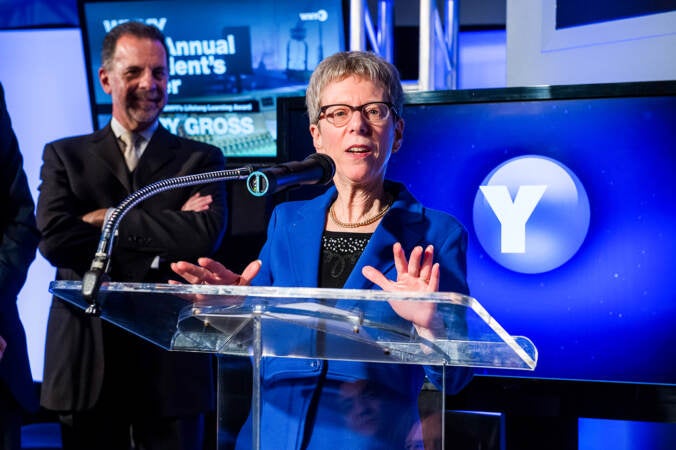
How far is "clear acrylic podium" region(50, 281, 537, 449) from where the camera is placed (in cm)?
144

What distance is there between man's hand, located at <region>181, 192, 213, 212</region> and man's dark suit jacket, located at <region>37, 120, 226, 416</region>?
0.09 ft

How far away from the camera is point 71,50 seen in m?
5.86

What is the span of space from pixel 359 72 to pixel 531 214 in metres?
1.33

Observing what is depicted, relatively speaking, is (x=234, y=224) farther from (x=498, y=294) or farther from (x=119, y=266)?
(x=498, y=294)

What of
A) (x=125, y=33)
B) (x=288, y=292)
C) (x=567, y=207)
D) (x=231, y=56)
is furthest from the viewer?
(x=231, y=56)

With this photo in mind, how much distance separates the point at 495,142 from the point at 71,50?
11.6ft

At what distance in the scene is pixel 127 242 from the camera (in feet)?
11.1

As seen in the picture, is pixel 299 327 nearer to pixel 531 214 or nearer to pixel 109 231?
pixel 109 231

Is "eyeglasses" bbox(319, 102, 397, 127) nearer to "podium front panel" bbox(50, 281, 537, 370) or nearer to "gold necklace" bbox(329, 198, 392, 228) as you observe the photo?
"gold necklace" bbox(329, 198, 392, 228)

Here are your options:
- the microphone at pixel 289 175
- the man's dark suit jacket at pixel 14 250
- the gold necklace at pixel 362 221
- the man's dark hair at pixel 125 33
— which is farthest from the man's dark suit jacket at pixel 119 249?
the microphone at pixel 289 175

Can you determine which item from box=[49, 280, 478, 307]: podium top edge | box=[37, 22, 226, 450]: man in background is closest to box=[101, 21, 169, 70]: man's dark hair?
box=[37, 22, 226, 450]: man in background

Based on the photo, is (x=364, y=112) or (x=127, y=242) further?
(x=127, y=242)

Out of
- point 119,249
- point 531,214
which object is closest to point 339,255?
point 531,214

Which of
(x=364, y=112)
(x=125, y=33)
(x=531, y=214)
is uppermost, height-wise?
(x=125, y=33)
